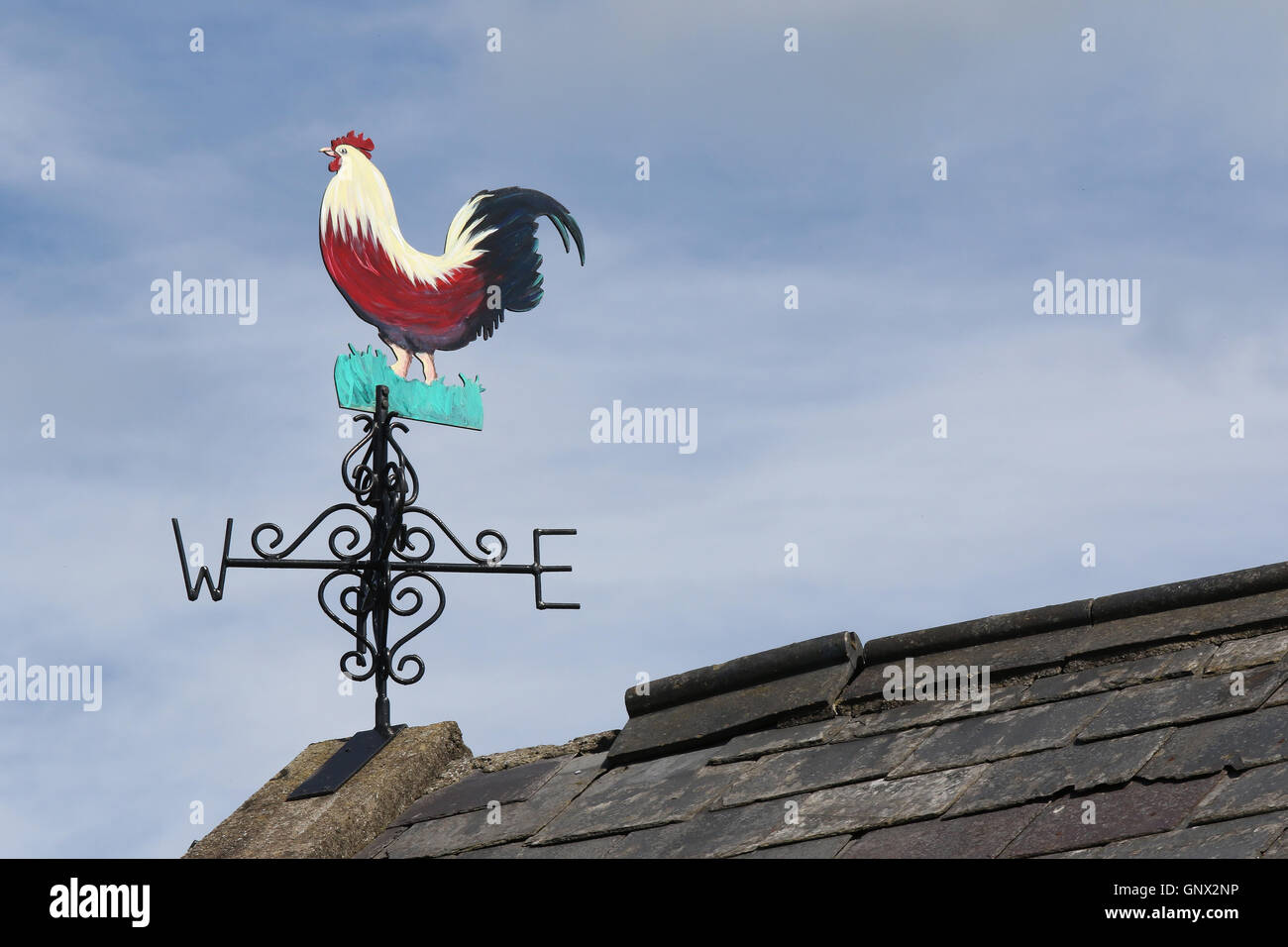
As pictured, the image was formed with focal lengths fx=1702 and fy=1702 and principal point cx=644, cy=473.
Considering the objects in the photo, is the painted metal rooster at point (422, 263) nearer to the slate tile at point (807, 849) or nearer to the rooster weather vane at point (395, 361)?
the rooster weather vane at point (395, 361)

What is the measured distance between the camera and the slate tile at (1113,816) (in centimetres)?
358

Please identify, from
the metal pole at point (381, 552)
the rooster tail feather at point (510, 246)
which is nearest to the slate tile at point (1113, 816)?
the metal pole at point (381, 552)

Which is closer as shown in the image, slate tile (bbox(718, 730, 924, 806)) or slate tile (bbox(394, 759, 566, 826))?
slate tile (bbox(718, 730, 924, 806))

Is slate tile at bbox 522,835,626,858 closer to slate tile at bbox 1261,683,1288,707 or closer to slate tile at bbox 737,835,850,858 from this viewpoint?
slate tile at bbox 737,835,850,858

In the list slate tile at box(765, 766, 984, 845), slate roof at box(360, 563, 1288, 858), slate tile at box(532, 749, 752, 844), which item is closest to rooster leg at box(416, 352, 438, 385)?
slate roof at box(360, 563, 1288, 858)

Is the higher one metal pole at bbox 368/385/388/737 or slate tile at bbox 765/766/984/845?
metal pole at bbox 368/385/388/737

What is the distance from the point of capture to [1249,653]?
4273 millimetres

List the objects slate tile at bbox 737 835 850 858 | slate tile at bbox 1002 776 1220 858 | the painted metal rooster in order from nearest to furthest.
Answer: slate tile at bbox 1002 776 1220 858
slate tile at bbox 737 835 850 858
the painted metal rooster

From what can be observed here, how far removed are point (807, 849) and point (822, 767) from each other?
0.49m

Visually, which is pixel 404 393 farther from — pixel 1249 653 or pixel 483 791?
pixel 1249 653

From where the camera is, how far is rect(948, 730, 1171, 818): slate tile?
3873 mm

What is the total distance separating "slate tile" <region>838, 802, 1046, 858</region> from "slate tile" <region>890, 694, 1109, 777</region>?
302mm

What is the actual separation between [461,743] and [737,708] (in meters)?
1.13
